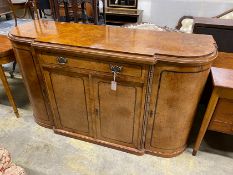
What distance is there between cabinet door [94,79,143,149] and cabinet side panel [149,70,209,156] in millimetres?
124

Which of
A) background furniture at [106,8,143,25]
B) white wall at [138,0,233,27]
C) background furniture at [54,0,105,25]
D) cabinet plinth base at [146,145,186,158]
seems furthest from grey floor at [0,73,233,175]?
background furniture at [106,8,143,25]

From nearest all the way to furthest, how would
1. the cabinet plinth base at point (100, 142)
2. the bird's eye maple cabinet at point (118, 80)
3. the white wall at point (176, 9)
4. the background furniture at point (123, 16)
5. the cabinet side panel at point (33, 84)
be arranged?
the bird's eye maple cabinet at point (118, 80) < the cabinet side panel at point (33, 84) < the cabinet plinth base at point (100, 142) < the white wall at point (176, 9) < the background furniture at point (123, 16)

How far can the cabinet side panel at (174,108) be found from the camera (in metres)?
1.12

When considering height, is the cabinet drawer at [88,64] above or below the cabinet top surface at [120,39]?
below

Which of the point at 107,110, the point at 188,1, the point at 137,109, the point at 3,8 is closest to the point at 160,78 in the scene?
the point at 137,109

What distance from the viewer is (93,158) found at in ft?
4.97

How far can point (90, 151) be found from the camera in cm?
157

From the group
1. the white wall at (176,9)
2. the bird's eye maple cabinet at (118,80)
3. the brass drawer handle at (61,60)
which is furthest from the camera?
the white wall at (176,9)

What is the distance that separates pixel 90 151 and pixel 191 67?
1.00 metres

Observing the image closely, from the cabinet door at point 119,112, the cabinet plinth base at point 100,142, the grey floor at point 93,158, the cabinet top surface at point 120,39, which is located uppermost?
the cabinet top surface at point 120,39

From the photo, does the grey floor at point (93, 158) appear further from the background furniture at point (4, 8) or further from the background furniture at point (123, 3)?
the background furniture at point (123, 3)

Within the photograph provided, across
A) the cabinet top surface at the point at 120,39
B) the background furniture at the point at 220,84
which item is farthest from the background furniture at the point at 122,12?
the cabinet top surface at the point at 120,39

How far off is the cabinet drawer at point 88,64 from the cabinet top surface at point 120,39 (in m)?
0.08

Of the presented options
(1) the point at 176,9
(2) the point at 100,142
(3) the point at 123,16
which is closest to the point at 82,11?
(2) the point at 100,142
